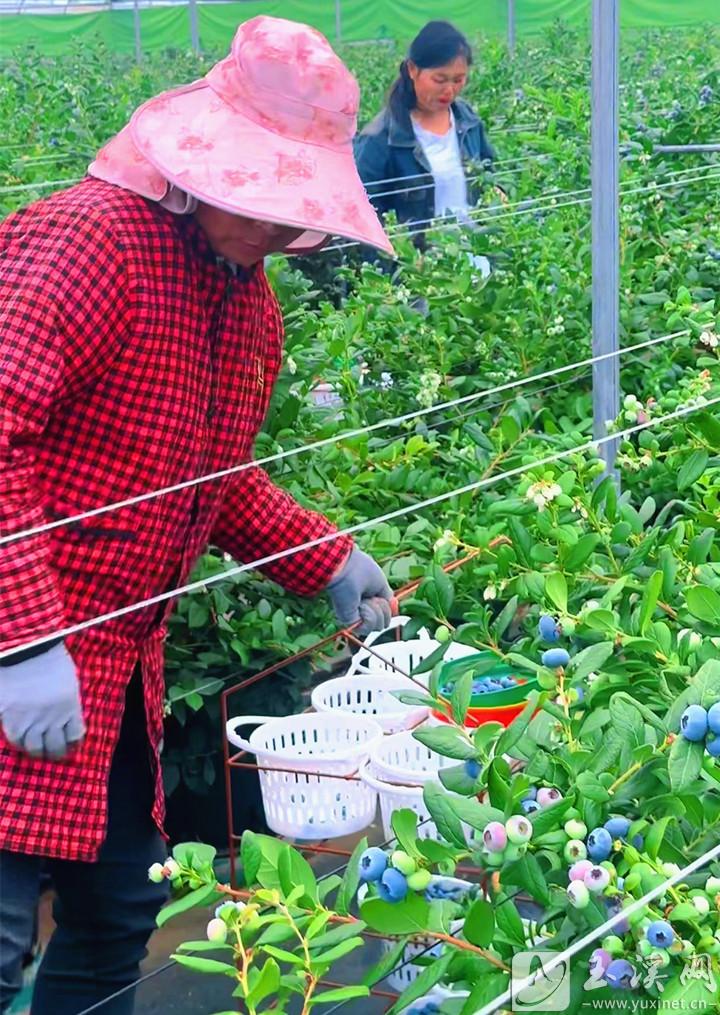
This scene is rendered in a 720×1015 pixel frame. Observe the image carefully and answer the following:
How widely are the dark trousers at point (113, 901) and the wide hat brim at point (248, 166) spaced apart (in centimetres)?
61

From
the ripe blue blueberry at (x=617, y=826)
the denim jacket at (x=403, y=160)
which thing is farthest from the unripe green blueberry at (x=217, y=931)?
the denim jacket at (x=403, y=160)

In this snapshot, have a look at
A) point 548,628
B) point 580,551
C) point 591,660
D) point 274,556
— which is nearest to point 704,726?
point 591,660

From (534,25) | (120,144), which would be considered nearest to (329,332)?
(120,144)

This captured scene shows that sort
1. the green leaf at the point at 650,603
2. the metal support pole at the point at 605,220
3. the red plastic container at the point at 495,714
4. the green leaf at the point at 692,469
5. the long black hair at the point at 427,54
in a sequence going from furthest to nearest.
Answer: the long black hair at the point at 427,54 < the metal support pole at the point at 605,220 < the red plastic container at the point at 495,714 < the green leaf at the point at 692,469 < the green leaf at the point at 650,603

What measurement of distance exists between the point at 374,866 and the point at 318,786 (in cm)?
109

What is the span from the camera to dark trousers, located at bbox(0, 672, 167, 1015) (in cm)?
185

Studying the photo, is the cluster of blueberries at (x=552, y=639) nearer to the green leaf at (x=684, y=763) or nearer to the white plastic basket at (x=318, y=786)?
the green leaf at (x=684, y=763)

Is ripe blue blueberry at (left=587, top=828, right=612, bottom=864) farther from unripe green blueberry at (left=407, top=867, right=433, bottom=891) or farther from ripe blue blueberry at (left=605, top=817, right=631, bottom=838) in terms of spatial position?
unripe green blueberry at (left=407, top=867, right=433, bottom=891)

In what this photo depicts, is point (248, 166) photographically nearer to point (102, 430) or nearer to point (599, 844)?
point (102, 430)

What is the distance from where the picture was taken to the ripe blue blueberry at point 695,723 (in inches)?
40.7

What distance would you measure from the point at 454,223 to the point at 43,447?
2.63 m

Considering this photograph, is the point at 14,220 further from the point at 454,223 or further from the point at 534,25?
the point at 534,25

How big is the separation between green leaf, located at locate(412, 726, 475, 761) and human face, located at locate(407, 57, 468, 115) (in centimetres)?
375

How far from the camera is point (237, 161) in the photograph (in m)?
1.62
